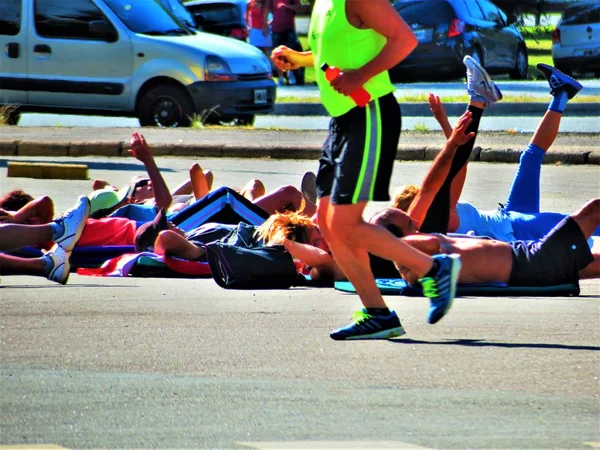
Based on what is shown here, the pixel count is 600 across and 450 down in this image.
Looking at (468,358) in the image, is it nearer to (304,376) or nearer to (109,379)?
(304,376)

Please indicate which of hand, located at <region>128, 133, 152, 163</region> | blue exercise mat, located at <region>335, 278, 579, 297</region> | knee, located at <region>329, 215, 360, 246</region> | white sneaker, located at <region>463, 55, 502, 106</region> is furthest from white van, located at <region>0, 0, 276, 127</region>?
knee, located at <region>329, 215, 360, 246</region>

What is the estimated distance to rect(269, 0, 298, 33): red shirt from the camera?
2361 centimetres

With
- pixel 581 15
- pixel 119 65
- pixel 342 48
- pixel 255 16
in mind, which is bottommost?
pixel 255 16

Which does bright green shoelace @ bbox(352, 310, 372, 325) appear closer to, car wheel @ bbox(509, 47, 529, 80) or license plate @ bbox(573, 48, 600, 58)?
license plate @ bbox(573, 48, 600, 58)

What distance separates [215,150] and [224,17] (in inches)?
518

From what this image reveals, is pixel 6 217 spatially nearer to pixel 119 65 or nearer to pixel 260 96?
pixel 119 65

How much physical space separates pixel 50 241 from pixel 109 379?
242 cm

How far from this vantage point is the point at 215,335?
6.07 m

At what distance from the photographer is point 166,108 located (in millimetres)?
17141

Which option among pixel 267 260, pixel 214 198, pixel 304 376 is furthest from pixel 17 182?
pixel 304 376

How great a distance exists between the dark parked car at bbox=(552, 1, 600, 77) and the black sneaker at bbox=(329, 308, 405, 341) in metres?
14.6

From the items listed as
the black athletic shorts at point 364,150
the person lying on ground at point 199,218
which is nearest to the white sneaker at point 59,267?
the person lying on ground at point 199,218

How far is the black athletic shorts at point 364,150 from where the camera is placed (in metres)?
5.58

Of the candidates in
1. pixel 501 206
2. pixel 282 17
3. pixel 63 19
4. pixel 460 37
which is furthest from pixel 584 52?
pixel 501 206
